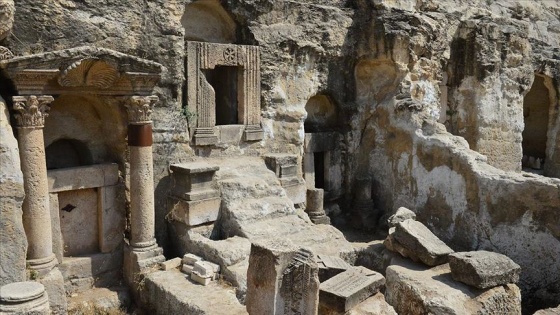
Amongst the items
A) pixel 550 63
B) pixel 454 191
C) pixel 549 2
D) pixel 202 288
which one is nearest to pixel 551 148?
pixel 550 63

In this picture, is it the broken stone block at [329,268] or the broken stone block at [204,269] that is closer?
the broken stone block at [204,269]

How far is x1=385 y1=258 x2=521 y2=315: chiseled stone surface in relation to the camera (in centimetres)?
684

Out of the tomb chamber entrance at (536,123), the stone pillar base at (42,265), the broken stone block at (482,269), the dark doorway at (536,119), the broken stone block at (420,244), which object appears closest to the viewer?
the stone pillar base at (42,265)

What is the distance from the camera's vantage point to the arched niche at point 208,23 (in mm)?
9414

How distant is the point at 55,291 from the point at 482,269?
19.2 feet

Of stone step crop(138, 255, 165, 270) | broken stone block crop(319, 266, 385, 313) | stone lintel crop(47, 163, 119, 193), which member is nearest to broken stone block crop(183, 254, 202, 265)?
stone step crop(138, 255, 165, 270)

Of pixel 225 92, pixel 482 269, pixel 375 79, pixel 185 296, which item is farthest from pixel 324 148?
pixel 185 296

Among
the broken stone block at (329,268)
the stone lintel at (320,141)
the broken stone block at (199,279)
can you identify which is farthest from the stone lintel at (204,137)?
the broken stone block at (329,268)

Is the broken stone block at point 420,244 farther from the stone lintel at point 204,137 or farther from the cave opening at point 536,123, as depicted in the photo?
the cave opening at point 536,123

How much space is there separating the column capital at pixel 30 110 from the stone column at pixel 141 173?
4.06ft

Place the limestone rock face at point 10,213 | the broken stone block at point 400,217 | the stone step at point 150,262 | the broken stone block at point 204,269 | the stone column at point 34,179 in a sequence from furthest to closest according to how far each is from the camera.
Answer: the broken stone block at point 400,217
the stone step at point 150,262
the broken stone block at point 204,269
the stone column at point 34,179
the limestone rock face at point 10,213

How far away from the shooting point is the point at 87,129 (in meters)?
8.00

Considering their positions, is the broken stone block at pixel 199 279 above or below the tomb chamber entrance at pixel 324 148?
below

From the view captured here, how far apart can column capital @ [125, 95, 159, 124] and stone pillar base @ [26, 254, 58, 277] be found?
226cm
